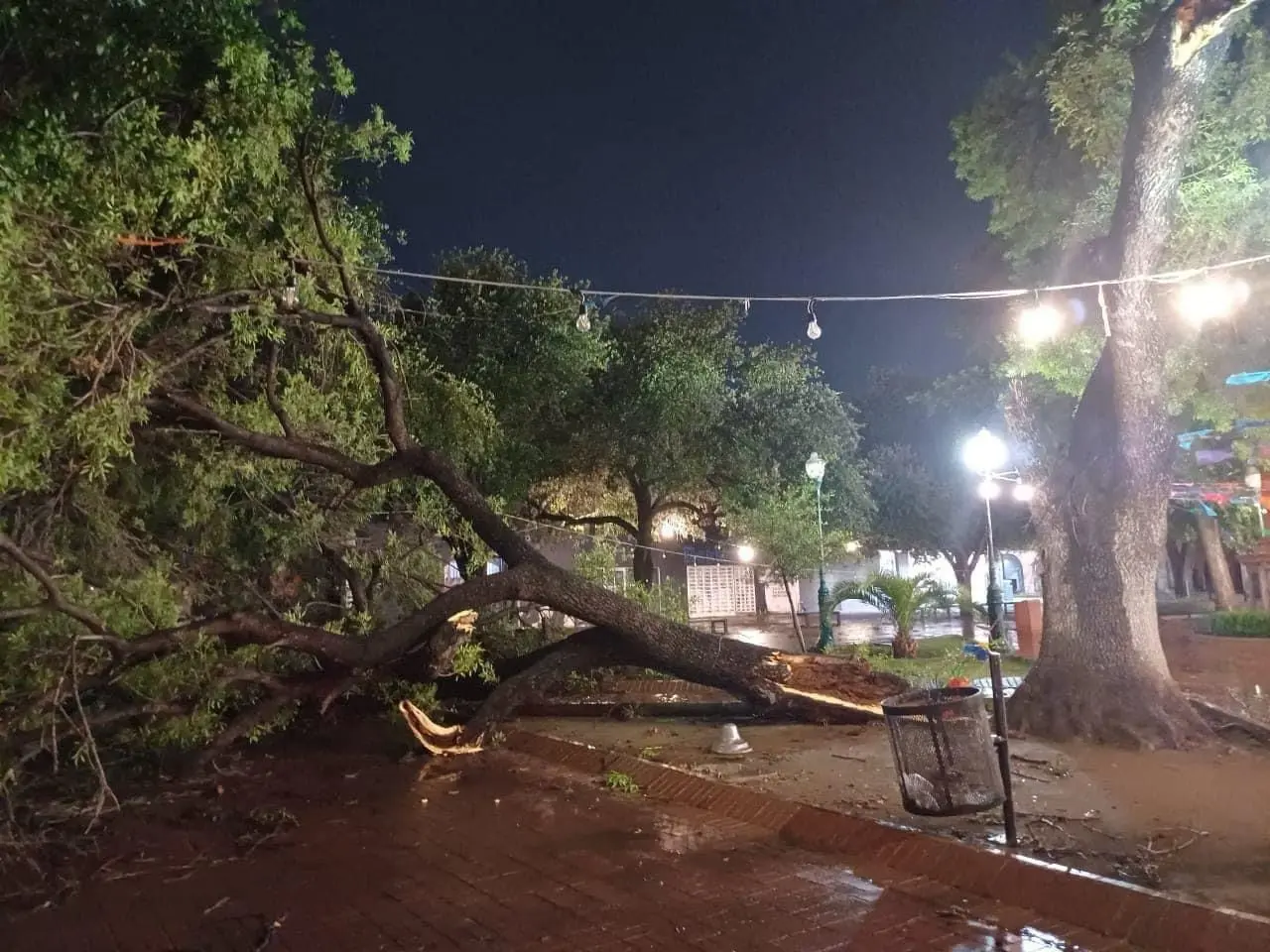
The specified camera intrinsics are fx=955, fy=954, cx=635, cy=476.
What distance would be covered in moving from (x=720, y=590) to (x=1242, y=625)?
68.3 feet

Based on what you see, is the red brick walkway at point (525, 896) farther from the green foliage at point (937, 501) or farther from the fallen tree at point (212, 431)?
the green foliage at point (937, 501)

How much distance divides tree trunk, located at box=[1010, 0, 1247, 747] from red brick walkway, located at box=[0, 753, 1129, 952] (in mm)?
4331

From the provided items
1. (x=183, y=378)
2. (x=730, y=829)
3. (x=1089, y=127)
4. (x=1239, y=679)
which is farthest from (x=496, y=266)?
(x=1239, y=679)

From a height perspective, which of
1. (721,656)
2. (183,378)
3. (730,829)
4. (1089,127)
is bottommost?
(730,829)

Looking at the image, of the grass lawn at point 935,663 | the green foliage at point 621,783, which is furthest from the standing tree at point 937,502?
the green foliage at point 621,783

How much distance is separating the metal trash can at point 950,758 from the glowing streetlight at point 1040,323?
217 inches

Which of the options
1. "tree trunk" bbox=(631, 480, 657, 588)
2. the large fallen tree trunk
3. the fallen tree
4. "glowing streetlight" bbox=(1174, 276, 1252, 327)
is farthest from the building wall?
the fallen tree

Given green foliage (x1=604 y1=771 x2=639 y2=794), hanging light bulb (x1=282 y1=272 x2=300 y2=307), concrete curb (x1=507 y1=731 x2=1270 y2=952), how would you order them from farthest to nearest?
1. green foliage (x1=604 y1=771 x2=639 y2=794)
2. hanging light bulb (x1=282 y1=272 x2=300 y2=307)
3. concrete curb (x1=507 y1=731 x2=1270 y2=952)

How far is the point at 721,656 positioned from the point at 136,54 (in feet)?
24.1

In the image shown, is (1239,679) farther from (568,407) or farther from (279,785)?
(279,785)

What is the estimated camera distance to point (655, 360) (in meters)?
16.2

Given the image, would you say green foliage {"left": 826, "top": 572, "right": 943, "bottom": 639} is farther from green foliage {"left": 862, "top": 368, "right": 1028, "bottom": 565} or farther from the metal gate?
the metal gate

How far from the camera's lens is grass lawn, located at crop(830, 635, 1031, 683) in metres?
13.2

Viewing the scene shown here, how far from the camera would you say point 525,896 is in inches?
217
